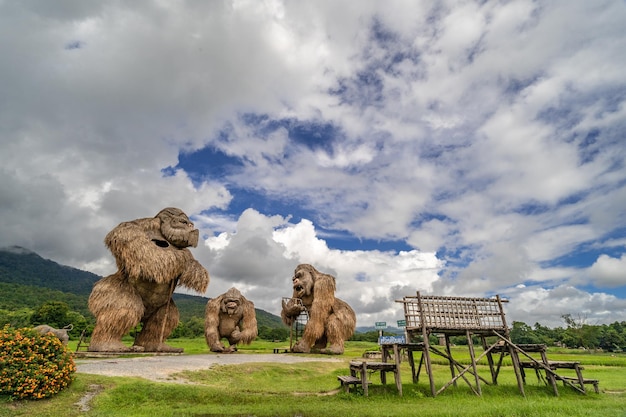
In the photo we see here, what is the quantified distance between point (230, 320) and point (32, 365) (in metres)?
12.2

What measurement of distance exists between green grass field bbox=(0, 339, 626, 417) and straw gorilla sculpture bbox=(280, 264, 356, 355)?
27.3ft

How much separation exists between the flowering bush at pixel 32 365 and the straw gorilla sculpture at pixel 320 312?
45.7 ft

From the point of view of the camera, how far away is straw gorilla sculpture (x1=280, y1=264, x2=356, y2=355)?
21172 mm

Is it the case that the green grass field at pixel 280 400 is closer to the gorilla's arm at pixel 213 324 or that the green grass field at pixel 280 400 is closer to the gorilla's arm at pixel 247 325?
the gorilla's arm at pixel 213 324

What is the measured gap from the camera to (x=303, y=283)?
22.5 meters

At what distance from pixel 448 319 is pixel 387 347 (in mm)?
2268

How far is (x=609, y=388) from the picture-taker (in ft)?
44.4

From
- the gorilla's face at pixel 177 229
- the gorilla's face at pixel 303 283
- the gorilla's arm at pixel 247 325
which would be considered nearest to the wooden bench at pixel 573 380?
the gorilla's face at pixel 303 283

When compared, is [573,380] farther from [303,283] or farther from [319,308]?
[303,283]

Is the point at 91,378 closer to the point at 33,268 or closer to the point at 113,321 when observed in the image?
the point at 113,321

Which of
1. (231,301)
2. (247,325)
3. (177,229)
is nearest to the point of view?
(177,229)

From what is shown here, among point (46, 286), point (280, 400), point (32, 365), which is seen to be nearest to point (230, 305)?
point (280, 400)

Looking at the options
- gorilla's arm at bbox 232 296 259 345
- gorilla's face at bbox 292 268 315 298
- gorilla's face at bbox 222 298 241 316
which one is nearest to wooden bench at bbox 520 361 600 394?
gorilla's face at bbox 292 268 315 298

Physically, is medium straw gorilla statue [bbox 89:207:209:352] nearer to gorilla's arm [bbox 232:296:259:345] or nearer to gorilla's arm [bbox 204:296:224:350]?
gorilla's arm [bbox 204:296:224:350]
